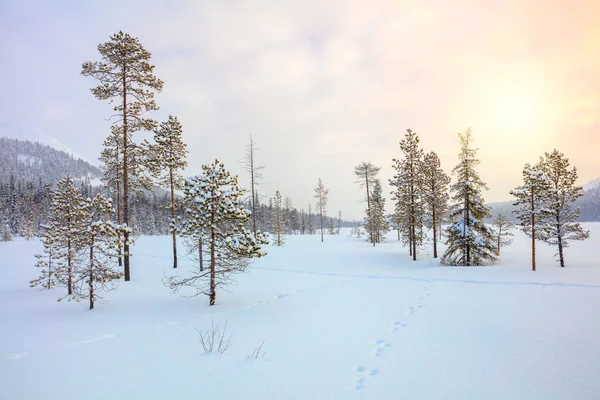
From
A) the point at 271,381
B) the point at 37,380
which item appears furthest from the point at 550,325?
the point at 37,380

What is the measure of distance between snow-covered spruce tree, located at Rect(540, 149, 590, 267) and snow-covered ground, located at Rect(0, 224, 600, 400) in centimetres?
615

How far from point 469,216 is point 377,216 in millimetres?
21768

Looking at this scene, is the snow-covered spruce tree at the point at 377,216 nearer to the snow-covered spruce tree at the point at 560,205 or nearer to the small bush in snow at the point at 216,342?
the snow-covered spruce tree at the point at 560,205

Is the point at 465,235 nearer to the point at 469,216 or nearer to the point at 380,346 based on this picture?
the point at 469,216

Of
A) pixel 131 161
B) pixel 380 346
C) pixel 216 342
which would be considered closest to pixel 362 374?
pixel 380 346

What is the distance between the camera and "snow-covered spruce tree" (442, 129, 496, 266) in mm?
21078

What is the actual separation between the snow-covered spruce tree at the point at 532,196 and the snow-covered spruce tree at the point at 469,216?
2.69 metres

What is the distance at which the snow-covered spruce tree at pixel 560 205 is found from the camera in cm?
1841

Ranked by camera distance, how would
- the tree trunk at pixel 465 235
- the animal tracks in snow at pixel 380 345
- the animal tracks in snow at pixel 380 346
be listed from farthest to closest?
the tree trunk at pixel 465 235, the animal tracks in snow at pixel 380 345, the animal tracks in snow at pixel 380 346

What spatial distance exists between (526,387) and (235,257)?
8.77 m

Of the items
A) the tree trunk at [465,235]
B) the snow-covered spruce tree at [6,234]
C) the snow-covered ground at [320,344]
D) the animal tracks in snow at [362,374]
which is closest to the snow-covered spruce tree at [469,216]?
the tree trunk at [465,235]

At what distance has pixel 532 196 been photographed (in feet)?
60.0

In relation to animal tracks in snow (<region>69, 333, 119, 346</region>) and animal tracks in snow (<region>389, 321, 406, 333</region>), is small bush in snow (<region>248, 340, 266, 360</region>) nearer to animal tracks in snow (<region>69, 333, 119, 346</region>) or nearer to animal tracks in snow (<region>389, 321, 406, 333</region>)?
animal tracks in snow (<region>389, 321, 406, 333</region>)

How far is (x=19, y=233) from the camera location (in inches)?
2721
